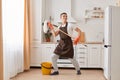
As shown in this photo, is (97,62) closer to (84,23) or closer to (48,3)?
(84,23)

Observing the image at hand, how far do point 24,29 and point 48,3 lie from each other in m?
1.48

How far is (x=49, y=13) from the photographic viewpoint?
7.42 m

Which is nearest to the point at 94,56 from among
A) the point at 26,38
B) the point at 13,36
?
the point at 26,38

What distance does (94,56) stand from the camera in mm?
6746

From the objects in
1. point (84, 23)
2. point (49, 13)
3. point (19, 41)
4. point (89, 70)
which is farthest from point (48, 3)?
point (89, 70)

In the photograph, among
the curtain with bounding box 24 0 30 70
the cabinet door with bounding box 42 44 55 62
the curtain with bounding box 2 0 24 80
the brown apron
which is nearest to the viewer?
the curtain with bounding box 2 0 24 80

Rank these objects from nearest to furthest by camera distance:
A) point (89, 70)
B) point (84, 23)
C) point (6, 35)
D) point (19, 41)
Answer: point (6, 35), point (19, 41), point (89, 70), point (84, 23)

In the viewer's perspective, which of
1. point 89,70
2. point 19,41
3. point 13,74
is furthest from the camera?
point 89,70

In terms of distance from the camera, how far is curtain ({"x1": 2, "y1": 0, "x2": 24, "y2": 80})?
4.86m
